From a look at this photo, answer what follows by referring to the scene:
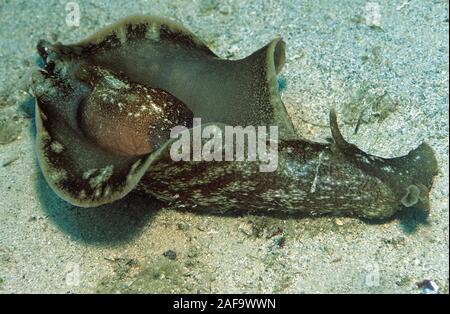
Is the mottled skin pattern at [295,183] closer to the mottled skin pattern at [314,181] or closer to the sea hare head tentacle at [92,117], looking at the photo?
the mottled skin pattern at [314,181]

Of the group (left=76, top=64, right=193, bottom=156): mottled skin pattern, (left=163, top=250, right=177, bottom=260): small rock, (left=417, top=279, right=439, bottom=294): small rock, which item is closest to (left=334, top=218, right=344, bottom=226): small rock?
(left=417, top=279, right=439, bottom=294): small rock

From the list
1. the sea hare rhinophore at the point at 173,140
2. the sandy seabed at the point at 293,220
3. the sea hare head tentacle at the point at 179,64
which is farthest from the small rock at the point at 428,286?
the sea hare head tentacle at the point at 179,64

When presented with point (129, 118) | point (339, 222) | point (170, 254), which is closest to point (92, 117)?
point (129, 118)

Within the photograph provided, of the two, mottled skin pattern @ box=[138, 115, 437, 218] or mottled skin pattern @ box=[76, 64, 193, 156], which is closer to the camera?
mottled skin pattern @ box=[138, 115, 437, 218]

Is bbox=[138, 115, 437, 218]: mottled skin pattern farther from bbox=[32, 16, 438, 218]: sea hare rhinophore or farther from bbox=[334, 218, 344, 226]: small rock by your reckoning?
bbox=[334, 218, 344, 226]: small rock

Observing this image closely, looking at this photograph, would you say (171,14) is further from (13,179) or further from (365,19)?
(13,179)

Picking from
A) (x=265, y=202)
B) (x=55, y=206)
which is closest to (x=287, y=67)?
(x=265, y=202)

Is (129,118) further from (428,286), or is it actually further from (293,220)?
(428,286)
